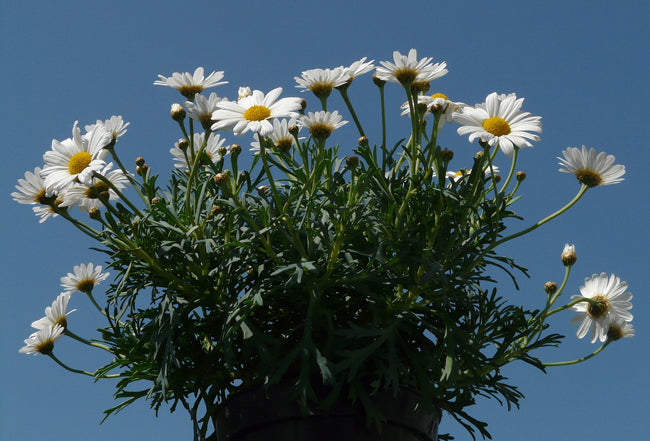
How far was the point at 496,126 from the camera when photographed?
1682 mm

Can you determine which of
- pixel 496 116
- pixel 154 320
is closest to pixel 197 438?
pixel 154 320

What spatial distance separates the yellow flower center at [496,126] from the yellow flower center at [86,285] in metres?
0.99

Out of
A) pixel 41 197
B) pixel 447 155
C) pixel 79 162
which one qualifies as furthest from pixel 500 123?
pixel 41 197

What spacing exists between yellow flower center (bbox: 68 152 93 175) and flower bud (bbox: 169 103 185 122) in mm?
206

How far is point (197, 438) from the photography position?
1.82 m

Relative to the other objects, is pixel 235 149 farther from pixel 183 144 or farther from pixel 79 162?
pixel 79 162

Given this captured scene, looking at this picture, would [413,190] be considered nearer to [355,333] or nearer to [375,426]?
[355,333]

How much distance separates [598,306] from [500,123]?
19.4 inches

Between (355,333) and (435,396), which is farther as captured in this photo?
(435,396)

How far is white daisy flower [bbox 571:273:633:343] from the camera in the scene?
6.12 feet

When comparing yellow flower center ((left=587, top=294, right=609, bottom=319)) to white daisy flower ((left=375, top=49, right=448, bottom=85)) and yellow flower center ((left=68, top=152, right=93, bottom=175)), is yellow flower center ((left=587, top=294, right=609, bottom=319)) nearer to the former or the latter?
white daisy flower ((left=375, top=49, right=448, bottom=85))

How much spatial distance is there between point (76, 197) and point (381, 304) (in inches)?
27.5

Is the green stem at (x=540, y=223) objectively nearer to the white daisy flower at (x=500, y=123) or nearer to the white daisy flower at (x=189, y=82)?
the white daisy flower at (x=500, y=123)

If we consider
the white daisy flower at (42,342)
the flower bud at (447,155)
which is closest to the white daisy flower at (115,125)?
the white daisy flower at (42,342)
